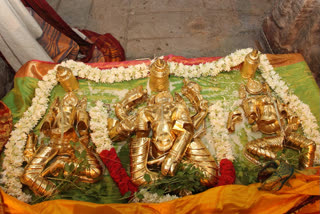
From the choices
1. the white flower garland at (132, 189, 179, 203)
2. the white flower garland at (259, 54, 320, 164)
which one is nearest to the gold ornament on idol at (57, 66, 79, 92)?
the white flower garland at (132, 189, 179, 203)

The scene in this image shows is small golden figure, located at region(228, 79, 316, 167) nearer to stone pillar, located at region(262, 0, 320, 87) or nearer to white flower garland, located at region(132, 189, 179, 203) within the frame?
white flower garland, located at region(132, 189, 179, 203)

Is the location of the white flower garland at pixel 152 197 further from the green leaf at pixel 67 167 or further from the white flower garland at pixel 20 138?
the white flower garland at pixel 20 138

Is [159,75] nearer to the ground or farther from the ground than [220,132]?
farther from the ground

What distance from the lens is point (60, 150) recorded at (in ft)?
8.12

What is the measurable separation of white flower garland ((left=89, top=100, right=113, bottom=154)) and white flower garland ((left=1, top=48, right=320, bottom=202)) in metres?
0.01

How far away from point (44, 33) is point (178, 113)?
103 inches

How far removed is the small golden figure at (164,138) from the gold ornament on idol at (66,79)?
72cm

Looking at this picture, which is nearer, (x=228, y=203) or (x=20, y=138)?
(x=228, y=203)

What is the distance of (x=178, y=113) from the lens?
8.27 ft

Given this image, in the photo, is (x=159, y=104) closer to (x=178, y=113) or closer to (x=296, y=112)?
(x=178, y=113)

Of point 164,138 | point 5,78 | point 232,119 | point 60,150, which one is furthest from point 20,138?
point 232,119

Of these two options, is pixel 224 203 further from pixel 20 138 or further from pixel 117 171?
pixel 20 138

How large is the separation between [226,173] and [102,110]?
149 centimetres

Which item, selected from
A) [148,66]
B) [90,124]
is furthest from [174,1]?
[90,124]
